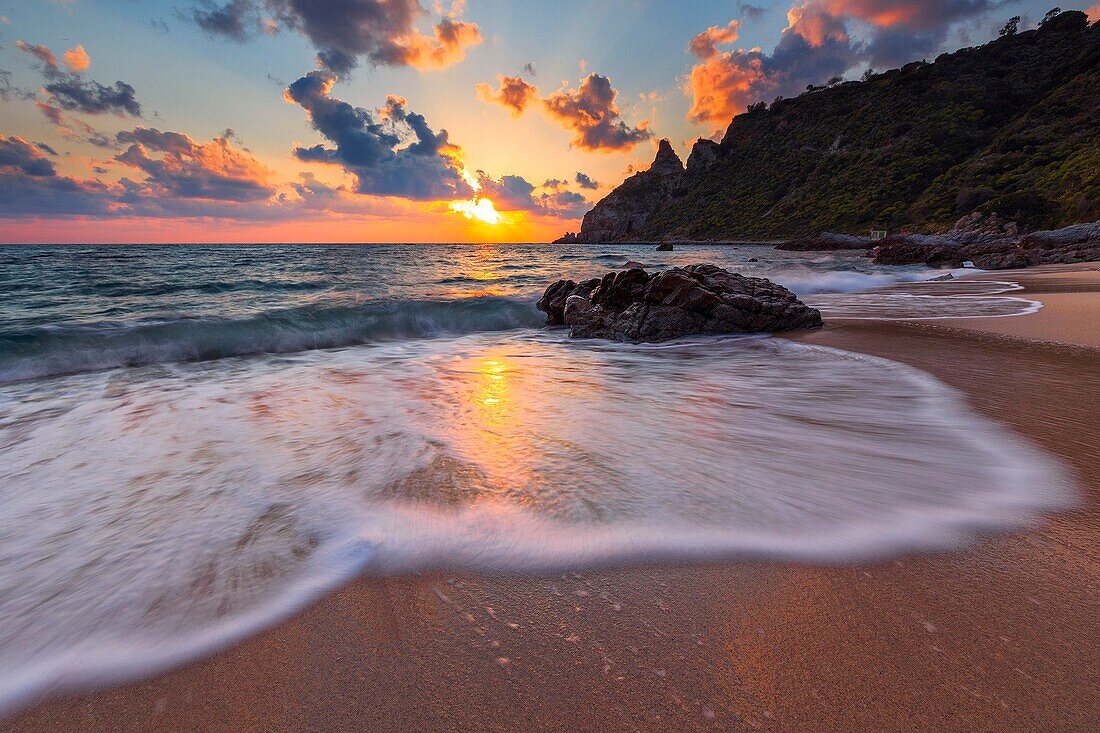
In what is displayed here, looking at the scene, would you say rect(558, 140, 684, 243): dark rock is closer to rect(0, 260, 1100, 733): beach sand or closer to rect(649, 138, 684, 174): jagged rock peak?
→ rect(649, 138, 684, 174): jagged rock peak

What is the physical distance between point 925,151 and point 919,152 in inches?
28.7

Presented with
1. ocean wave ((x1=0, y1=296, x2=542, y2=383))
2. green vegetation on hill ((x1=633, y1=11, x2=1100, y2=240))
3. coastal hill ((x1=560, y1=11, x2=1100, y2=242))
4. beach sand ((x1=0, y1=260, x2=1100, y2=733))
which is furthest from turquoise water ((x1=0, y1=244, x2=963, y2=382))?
green vegetation on hill ((x1=633, y1=11, x2=1100, y2=240))

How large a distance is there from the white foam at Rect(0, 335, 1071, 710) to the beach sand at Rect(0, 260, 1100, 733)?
15 cm

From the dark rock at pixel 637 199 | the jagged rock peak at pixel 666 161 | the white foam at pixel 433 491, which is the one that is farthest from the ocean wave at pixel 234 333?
the jagged rock peak at pixel 666 161

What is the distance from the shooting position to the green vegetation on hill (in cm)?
4178

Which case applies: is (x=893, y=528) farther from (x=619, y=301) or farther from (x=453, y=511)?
(x=619, y=301)

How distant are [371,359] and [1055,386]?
796 cm

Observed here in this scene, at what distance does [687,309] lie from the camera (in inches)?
333

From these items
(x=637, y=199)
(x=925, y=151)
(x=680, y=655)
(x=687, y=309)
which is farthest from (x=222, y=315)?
(x=637, y=199)

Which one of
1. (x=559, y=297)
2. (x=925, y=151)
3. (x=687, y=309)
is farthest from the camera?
(x=925, y=151)

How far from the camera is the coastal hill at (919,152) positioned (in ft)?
138

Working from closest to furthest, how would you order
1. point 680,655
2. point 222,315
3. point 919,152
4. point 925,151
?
point 680,655, point 222,315, point 925,151, point 919,152

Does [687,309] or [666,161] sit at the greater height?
[666,161]

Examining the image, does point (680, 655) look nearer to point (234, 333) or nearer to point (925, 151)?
point (234, 333)
